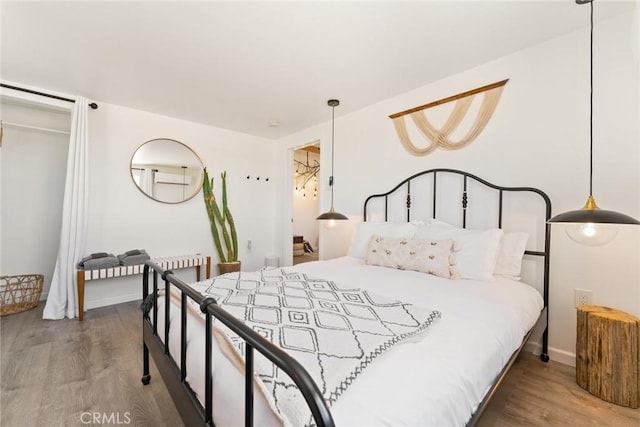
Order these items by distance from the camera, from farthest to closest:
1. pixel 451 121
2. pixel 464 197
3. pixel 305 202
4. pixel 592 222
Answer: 1. pixel 305 202
2. pixel 451 121
3. pixel 464 197
4. pixel 592 222

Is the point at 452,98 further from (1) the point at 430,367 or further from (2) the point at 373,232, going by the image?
(1) the point at 430,367

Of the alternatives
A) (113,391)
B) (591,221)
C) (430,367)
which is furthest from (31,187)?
(591,221)

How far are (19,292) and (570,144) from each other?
17.2ft

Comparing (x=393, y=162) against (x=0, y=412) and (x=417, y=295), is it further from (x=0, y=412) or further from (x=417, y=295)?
(x=0, y=412)

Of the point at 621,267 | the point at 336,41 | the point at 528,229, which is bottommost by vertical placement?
the point at 621,267

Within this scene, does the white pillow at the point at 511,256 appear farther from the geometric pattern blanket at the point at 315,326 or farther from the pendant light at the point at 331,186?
the pendant light at the point at 331,186

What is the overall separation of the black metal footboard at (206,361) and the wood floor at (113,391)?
0.21m

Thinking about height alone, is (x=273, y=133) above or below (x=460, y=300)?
above

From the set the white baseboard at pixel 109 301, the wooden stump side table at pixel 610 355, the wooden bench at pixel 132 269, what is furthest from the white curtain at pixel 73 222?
the wooden stump side table at pixel 610 355

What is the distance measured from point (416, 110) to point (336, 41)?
118 centimetres

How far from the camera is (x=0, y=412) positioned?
4.69 feet

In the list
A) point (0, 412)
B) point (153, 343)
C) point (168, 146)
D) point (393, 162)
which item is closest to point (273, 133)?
point (168, 146)

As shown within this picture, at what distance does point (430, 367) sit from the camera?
2.78 feet

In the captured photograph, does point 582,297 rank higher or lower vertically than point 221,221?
lower
